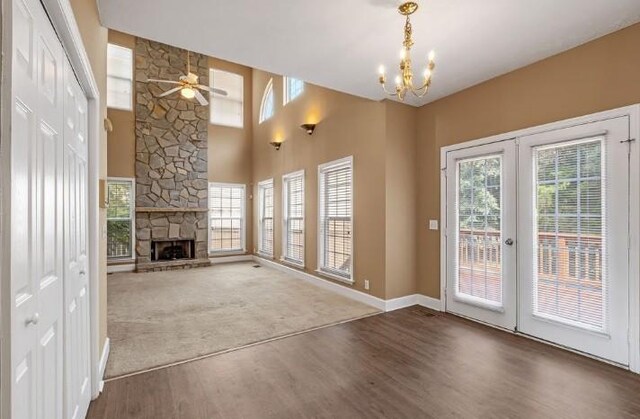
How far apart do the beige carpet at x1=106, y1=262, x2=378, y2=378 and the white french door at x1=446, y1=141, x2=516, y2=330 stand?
1.21 meters

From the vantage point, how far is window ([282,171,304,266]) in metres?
6.27

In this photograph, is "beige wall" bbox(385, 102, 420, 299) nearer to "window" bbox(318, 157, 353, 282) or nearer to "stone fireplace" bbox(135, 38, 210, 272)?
"window" bbox(318, 157, 353, 282)

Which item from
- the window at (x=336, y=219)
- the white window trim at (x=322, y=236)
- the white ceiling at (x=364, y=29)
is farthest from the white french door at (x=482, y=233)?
A: the window at (x=336, y=219)

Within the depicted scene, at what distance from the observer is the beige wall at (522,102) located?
272cm

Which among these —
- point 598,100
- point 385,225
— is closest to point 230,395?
point 385,225

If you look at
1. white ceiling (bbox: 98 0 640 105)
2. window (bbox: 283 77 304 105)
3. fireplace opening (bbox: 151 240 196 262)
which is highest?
window (bbox: 283 77 304 105)

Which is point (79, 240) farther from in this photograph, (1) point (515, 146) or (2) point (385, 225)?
(1) point (515, 146)

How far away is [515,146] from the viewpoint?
134 inches

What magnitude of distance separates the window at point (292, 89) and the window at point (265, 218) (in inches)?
75.5

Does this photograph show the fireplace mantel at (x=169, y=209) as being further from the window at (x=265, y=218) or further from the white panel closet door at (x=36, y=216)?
the white panel closet door at (x=36, y=216)

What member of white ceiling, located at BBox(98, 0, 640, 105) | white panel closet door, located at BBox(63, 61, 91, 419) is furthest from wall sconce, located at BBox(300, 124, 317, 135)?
white panel closet door, located at BBox(63, 61, 91, 419)

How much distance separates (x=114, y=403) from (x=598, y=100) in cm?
465

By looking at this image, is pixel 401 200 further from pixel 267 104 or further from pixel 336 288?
pixel 267 104

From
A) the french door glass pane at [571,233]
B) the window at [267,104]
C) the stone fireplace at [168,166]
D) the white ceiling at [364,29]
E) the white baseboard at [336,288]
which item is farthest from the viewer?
the window at [267,104]
